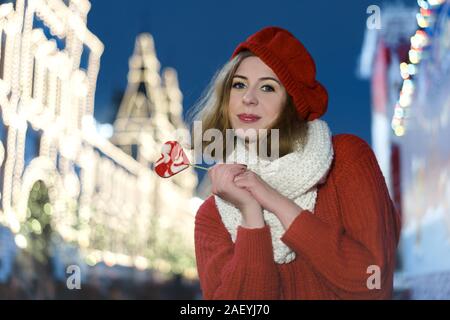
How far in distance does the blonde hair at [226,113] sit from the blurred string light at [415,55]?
12.3ft

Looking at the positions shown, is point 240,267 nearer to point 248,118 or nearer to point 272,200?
point 272,200

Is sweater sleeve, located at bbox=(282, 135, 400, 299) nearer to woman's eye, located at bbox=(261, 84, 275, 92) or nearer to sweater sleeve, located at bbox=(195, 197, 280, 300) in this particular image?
sweater sleeve, located at bbox=(195, 197, 280, 300)

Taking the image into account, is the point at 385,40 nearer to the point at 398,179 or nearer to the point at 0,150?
the point at 398,179

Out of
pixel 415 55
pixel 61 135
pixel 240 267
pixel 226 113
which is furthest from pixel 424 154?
pixel 240 267

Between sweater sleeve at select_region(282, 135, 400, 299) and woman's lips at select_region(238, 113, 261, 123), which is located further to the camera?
woman's lips at select_region(238, 113, 261, 123)

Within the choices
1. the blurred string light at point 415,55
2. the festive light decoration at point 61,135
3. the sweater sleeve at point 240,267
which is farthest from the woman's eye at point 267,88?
the festive light decoration at point 61,135

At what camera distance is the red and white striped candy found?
1.24 meters

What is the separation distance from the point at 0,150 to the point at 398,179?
5.39 m

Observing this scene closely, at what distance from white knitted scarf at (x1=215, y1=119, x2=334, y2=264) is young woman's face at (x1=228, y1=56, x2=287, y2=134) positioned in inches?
2.5

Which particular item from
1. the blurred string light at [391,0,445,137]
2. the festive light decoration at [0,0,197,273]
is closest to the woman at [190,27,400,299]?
the blurred string light at [391,0,445,137]

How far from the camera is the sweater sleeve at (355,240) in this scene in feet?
3.53

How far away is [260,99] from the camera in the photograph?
1.22 metres

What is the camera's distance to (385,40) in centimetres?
1065

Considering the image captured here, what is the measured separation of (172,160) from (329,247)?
0.34m
